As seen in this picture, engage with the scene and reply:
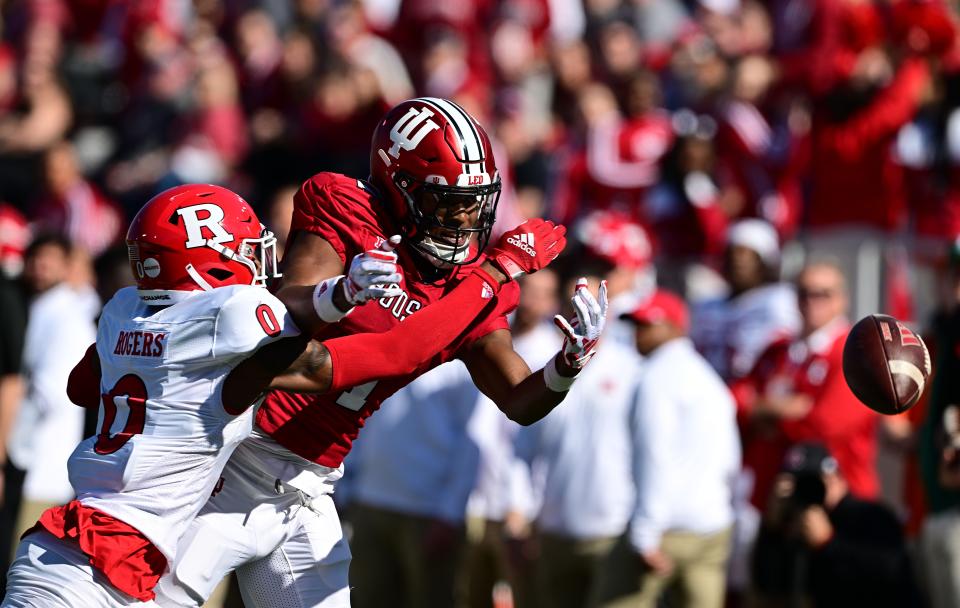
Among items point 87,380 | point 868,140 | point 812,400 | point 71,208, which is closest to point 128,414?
point 87,380

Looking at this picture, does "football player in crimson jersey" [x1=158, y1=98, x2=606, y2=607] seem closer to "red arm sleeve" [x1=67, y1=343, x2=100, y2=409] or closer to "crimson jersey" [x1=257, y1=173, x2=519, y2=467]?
"crimson jersey" [x1=257, y1=173, x2=519, y2=467]

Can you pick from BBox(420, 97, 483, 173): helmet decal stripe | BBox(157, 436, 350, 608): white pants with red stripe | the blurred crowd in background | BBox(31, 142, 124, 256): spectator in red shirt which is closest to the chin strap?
BBox(157, 436, 350, 608): white pants with red stripe

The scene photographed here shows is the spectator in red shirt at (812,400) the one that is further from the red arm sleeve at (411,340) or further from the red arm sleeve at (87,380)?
the red arm sleeve at (87,380)

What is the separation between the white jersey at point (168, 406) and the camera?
12.7 feet

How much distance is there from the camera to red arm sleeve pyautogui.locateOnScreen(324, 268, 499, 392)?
13.3ft

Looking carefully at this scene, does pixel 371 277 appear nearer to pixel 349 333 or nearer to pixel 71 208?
pixel 349 333

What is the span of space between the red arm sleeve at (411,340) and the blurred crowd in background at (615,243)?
2186 mm

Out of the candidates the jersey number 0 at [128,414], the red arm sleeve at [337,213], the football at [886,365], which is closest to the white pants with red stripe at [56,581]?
the jersey number 0 at [128,414]

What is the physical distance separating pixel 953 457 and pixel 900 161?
321 centimetres

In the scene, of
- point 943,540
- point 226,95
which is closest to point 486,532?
point 943,540

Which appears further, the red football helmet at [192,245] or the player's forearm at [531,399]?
the player's forearm at [531,399]

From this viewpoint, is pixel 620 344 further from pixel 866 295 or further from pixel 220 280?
pixel 220 280

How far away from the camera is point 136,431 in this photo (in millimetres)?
3904

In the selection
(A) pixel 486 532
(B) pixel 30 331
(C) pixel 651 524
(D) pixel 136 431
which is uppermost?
(D) pixel 136 431
